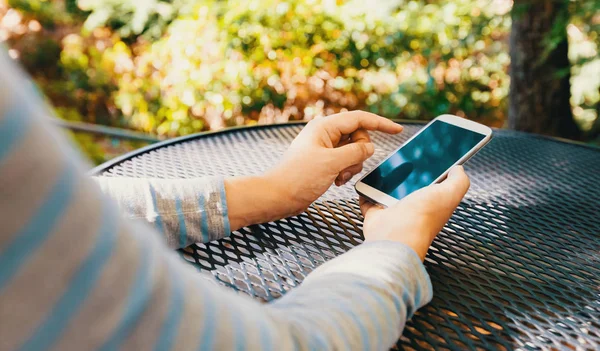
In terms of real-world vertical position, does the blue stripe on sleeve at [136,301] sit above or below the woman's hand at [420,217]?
above

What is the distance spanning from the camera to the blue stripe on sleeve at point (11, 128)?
0.30m

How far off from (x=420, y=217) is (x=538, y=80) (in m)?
2.28

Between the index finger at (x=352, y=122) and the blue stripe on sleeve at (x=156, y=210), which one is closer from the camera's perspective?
the blue stripe on sleeve at (x=156, y=210)

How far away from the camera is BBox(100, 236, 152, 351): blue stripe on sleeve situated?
0.35m

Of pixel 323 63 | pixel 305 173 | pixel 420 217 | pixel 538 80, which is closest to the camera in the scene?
pixel 420 217

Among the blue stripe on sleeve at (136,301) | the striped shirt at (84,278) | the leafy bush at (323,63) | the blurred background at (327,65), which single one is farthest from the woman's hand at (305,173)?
the leafy bush at (323,63)

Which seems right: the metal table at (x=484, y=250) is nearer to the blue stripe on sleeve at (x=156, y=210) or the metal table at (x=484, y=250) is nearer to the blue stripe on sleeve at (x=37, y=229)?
the blue stripe on sleeve at (x=156, y=210)

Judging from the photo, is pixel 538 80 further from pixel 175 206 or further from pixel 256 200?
pixel 175 206

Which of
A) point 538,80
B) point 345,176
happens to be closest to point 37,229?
point 345,176

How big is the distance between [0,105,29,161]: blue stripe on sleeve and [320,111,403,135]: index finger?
0.84m

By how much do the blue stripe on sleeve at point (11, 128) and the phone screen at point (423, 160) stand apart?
80 cm

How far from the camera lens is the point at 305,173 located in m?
1.03

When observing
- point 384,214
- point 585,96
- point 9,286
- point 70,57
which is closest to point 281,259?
point 384,214

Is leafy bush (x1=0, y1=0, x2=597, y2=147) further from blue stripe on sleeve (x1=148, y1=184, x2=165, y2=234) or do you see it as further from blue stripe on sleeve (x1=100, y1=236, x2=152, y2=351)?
blue stripe on sleeve (x1=100, y1=236, x2=152, y2=351)
